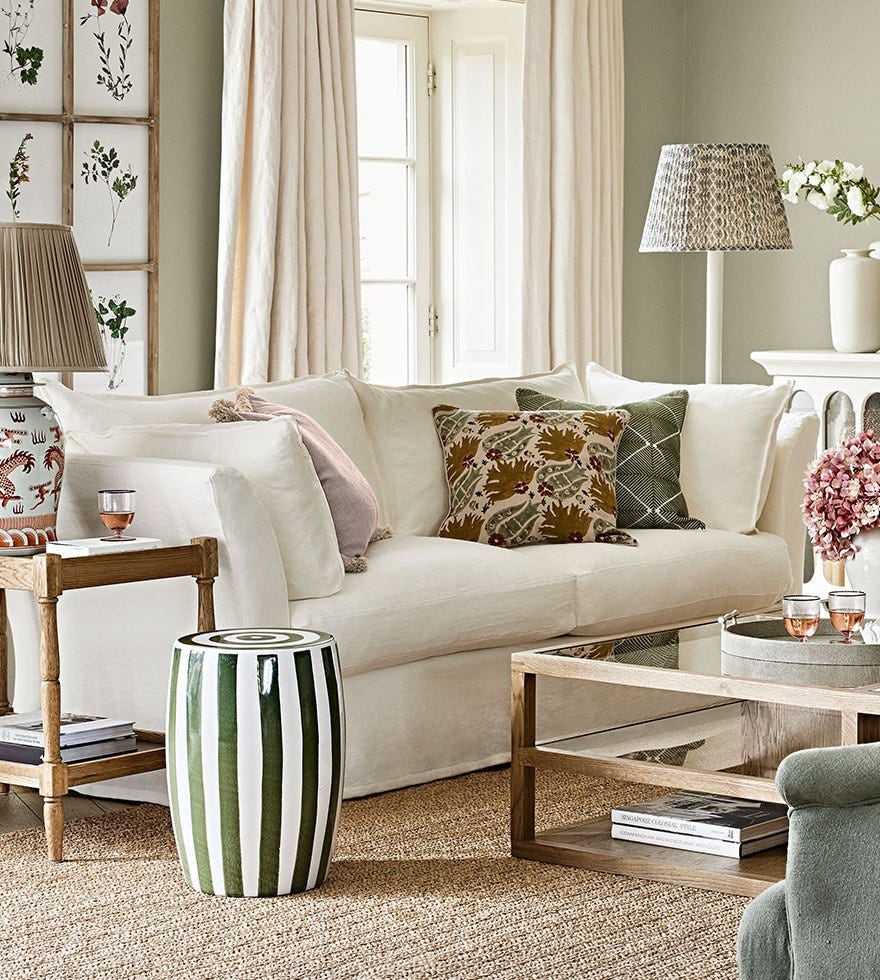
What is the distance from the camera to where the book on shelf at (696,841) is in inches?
113

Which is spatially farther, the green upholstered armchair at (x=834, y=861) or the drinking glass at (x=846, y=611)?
the drinking glass at (x=846, y=611)

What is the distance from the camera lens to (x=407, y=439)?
432 centimetres

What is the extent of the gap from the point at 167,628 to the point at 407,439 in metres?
1.13

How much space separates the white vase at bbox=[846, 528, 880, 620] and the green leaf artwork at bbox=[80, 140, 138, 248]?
2.59m

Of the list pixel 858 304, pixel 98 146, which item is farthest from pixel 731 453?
pixel 98 146

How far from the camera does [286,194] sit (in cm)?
506

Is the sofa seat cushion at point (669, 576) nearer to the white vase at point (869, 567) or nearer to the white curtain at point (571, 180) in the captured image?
the white vase at point (869, 567)

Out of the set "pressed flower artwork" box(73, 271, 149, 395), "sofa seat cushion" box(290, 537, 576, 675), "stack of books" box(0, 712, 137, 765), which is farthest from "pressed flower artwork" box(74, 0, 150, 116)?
"stack of books" box(0, 712, 137, 765)

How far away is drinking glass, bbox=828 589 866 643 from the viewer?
2.98 m

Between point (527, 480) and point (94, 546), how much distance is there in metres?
1.40

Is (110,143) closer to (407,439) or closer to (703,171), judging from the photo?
(407,439)

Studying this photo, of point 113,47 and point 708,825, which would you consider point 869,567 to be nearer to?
point 708,825

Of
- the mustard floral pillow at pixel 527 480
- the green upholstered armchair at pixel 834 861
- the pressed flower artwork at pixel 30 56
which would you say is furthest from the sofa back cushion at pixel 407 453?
the green upholstered armchair at pixel 834 861

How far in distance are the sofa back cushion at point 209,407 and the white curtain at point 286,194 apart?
0.81 meters
